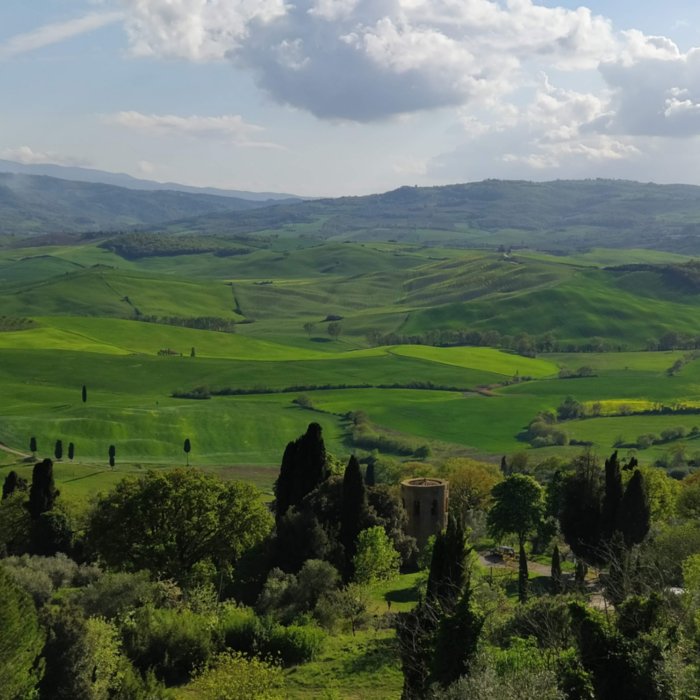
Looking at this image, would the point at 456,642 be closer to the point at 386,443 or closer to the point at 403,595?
the point at 403,595

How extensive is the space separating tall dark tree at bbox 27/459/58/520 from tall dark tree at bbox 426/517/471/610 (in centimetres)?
4877

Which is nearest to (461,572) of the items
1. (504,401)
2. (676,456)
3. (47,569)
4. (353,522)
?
(353,522)

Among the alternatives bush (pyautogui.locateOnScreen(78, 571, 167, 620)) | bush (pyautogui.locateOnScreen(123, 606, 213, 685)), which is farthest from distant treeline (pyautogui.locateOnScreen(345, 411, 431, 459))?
bush (pyautogui.locateOnScreen(123, 606, 213, 685))

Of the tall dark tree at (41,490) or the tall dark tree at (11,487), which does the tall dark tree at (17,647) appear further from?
the tall dark tree at (11,487)

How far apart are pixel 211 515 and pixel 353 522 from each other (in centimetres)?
1079

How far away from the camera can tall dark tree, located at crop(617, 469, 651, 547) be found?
67.1 m

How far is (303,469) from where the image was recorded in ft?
238

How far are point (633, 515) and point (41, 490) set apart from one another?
5229 cm

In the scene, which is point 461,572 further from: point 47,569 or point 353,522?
point 47,569

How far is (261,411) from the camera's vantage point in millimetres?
176000

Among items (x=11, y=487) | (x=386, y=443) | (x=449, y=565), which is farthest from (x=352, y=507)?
(x=386, y=443)

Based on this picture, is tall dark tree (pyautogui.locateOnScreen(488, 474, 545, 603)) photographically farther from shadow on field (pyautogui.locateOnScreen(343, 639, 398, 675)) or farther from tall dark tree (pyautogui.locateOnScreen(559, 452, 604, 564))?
shadow on field (pyautogui.locateOnScreen(343, 639, 398, 675))

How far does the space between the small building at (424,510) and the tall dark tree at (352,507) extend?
558 inches

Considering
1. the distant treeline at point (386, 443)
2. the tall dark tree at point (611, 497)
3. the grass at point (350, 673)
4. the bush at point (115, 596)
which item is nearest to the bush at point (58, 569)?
the bush at point (115, 596)
